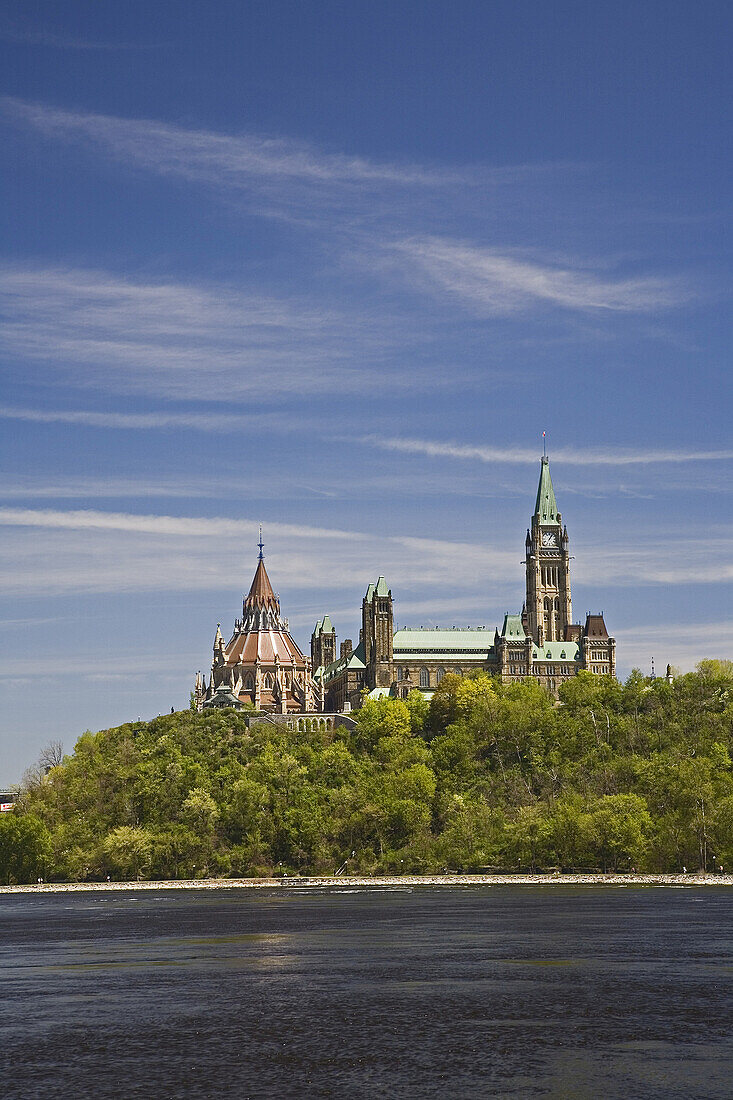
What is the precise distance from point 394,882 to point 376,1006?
4516 inches

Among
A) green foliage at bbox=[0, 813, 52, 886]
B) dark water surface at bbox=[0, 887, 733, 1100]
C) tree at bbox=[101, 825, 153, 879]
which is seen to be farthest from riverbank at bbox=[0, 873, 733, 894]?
dark water surface at bbox=[0, 887, 733, 1100]

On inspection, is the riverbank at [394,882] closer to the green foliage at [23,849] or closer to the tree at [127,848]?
the tree at [127,848]

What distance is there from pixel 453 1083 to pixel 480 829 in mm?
142429

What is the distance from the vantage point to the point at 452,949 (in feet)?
292

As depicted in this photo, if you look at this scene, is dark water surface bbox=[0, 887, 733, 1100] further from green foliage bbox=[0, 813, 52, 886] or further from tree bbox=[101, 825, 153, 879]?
green foliage bbox=[0, 813, 52, 886]

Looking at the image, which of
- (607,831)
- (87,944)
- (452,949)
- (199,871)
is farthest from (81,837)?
(452,949)

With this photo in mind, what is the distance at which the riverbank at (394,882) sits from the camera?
158375 mm

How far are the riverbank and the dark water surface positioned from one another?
41.6 metres

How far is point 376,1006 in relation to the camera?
2576 inches

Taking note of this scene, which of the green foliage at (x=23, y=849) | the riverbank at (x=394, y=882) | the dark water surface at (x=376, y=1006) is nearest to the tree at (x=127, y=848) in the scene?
the riverbank at (x=394, y=882)

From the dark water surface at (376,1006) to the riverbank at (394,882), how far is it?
41.6m

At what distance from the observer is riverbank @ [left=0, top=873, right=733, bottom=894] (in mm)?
158375

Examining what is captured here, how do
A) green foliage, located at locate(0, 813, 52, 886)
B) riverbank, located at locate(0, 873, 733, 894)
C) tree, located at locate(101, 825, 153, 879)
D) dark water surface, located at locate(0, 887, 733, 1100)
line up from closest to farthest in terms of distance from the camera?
dark water surface, located at locate(0, 887, 733, 1100)
riverbank, located at locate(0, 873, 733, 894)
tree, located at locate(101, 825, 153, 879)
green foliage, located at locate(0, 813, 52, 886)

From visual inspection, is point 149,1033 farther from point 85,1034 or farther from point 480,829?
point 480,829
